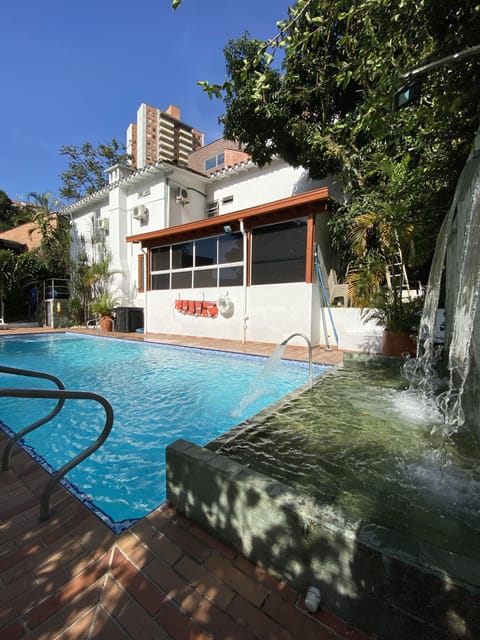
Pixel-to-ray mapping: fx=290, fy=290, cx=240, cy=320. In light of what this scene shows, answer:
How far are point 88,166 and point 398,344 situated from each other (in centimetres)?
2592

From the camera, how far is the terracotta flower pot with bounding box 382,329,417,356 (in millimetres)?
6129

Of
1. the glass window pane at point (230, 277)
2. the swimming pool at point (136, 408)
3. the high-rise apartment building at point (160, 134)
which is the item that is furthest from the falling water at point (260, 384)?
the high-rise apartment building at point (160, 134)

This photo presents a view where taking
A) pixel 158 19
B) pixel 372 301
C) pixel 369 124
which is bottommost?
pixel 372 301

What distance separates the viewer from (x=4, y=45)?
6.79m

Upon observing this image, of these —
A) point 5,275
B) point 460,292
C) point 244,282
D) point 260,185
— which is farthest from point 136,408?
point 5,275

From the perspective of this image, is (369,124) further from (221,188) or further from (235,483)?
(221,188)

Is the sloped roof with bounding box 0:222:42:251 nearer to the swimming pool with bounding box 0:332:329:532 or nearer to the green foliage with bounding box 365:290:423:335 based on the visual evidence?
the swimming pool with bounding box 0:332:329:532

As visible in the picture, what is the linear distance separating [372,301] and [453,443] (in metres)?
4.58

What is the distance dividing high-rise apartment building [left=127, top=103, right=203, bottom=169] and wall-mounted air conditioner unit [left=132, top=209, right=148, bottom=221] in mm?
16811

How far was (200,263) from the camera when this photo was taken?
36.9 feet

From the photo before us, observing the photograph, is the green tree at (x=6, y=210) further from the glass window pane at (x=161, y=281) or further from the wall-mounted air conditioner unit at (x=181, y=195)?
the glass window pane at (x=161, y=281)

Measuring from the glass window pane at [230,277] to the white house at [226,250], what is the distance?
36mm

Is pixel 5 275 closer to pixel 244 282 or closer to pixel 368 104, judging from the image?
pixel 244 282

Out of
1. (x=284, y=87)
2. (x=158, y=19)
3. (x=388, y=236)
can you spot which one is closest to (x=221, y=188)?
(x=284, y=87)
